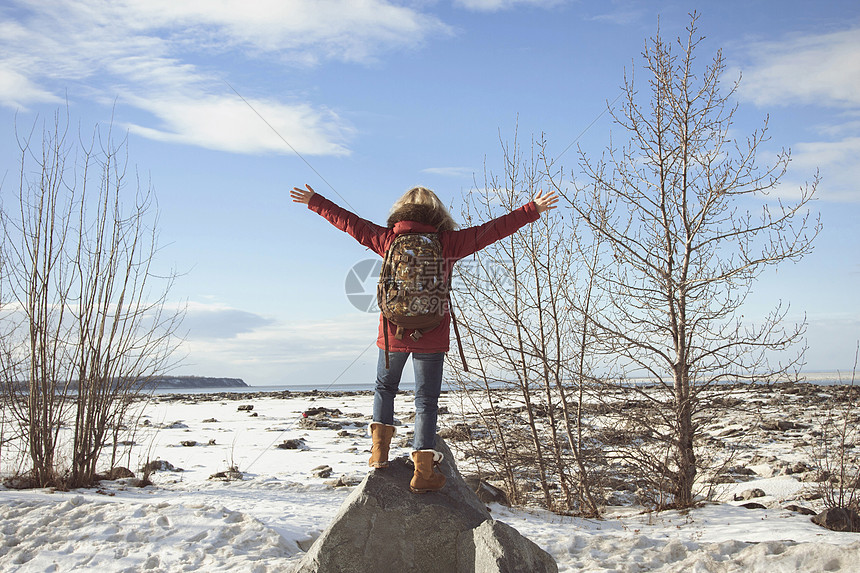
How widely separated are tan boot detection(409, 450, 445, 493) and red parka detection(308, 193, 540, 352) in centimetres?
70

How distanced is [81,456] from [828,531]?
7710mm

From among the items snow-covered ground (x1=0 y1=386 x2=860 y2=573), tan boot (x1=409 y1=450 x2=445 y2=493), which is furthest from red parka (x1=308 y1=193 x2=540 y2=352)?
snow-covered ground (x1=0 y1=386 x2=860 y2=573)

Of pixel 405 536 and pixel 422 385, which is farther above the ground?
pixel 422 385

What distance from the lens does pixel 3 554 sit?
4.62m

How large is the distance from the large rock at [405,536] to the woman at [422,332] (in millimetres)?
150

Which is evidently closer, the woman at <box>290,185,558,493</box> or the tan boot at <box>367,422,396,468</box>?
the woman at <box>290,185,558,493</box>

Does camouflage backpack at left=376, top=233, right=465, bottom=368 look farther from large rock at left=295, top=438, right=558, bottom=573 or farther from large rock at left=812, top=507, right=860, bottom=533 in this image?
large rock at left=812, top=507, right=860, bottom=533

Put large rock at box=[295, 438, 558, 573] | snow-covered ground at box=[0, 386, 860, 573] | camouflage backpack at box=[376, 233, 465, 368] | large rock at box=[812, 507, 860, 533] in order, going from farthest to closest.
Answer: large rock at box=[812, 507, 860, 533], snow-covered ground at box=[0, 386, 860, 573], camouflage backpack at box=[376, 233, 465, 368], large rock at box=[295, 438, 558, 573]

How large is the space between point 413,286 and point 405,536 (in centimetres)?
163

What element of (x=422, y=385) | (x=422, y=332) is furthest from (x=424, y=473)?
(x=422, y=332)

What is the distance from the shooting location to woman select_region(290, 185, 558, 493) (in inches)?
154

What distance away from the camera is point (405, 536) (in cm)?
385

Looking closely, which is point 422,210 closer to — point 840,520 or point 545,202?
point 545,202

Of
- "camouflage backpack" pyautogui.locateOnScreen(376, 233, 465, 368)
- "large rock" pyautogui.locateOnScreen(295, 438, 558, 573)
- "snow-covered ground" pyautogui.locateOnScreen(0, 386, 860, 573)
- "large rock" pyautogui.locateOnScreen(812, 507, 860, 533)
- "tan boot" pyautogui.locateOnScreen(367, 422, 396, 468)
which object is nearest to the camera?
"large rock" pyautogui.locateOnScreen(295, 438, 558, 573)
